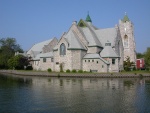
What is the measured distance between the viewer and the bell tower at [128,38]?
257 ft

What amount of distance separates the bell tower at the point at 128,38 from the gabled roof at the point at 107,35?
11.5m

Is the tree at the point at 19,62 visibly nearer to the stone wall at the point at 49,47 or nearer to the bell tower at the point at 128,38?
the stone wall at the point at 49,47

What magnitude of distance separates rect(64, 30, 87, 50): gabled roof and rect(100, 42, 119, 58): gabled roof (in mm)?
6161

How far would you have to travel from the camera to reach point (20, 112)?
1705 cm

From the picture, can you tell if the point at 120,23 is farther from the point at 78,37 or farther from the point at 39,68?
the point at 39,68

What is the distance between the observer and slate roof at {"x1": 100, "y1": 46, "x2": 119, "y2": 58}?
60562 mm

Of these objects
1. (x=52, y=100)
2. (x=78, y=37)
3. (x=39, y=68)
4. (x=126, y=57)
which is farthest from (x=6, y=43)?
(x=52, y=100)

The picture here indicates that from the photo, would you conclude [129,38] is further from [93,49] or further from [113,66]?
[113,66]

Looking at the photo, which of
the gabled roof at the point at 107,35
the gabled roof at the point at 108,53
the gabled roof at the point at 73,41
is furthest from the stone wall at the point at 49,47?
the gabled roof at the point at 108,53

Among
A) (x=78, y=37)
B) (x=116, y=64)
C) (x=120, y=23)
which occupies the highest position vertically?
(x=120, y=23)

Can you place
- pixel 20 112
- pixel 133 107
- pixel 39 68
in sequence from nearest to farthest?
pixel 20 112
pixel 133 107
pixel 39 68

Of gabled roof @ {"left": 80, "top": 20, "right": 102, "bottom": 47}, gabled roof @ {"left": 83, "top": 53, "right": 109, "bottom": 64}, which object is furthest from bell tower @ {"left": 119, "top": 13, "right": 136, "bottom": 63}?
gabled roof @ {"left": 83, "top": 53, "right": 109, "bottom": 64}

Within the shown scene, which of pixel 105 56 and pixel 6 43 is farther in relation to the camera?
pixel 6 43

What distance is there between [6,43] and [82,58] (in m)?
56.2
